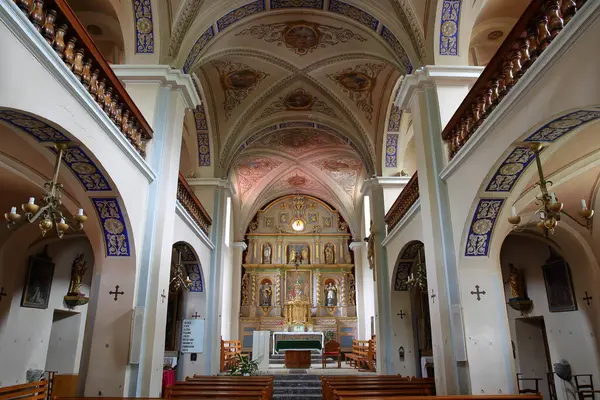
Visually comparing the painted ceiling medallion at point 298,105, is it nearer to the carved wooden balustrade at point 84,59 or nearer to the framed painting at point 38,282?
the carved wooden balustrade at point 84,59

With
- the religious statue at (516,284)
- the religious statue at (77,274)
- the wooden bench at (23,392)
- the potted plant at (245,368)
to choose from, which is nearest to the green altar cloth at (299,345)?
the potted plant at (245,368)

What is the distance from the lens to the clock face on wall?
2217cm

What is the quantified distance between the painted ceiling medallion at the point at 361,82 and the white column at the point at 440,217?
3.41 meters

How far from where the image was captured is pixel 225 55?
35.7 ft

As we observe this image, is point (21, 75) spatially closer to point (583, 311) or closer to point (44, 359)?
point (44, 359)

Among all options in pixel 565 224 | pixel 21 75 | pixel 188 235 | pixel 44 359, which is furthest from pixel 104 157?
pixel 565 224

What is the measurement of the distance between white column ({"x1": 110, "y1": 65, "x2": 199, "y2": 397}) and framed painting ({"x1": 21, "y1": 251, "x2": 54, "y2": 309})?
161 inches

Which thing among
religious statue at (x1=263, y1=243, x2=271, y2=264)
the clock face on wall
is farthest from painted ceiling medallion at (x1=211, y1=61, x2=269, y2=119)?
the clock face on wall

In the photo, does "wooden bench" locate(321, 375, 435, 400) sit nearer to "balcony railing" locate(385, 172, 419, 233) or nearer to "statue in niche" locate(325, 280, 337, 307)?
"balcony railing" locate(385, 172, 419, 233)

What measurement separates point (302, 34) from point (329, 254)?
1259 centimetres

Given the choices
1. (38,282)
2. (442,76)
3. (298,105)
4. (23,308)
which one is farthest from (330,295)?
(442,76)

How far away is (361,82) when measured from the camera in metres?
12.6

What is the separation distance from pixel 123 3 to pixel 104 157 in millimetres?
3793

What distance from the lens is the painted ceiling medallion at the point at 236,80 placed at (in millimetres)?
12008
